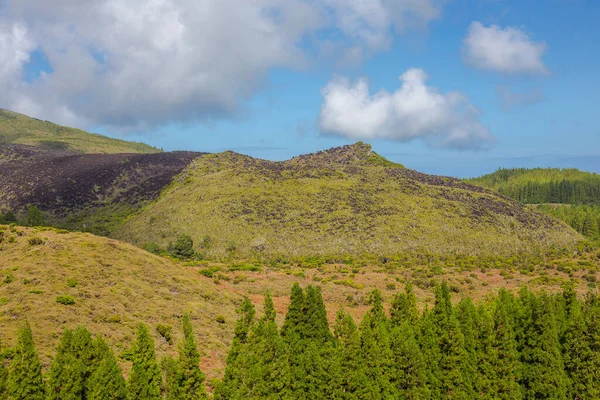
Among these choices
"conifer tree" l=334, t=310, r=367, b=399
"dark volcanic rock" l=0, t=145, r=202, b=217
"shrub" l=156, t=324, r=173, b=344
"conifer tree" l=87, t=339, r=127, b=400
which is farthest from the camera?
"dark volcanic rock" l=0, t=145, r=202, b=217

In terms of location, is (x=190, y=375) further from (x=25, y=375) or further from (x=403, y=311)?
(x=403, y=311)

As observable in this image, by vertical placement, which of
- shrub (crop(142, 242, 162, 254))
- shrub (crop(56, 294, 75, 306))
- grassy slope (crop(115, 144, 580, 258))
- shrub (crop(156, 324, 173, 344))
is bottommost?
shrub (crop(156, 324, 173, 344))

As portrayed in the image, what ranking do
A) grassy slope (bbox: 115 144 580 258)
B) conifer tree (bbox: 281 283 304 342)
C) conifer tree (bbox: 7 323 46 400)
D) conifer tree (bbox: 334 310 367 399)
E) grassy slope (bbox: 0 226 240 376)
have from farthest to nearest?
grassy slope (bbox: 115 144 580 258) → conifer tree (bbox: 281 283 304 342) → grassy slope (bbox: 0 226 240 376) → conifer tree (bbox: 334 310 367 399) → conifer tree (bbox: 7 323 46 400)

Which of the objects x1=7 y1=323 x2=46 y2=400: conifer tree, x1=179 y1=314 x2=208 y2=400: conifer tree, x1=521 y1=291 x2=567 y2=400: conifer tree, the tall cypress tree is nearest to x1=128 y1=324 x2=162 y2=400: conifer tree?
x1=179 y1=314 x2=208 y2=400: conifer tree

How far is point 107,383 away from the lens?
20.3 m

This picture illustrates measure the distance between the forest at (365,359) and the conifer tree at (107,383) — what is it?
47 mm

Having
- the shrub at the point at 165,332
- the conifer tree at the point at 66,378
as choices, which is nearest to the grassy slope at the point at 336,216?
the shrub at the point at 165,332

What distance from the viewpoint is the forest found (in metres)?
21.1

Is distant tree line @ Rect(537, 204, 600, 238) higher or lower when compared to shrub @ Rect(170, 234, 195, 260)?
higher

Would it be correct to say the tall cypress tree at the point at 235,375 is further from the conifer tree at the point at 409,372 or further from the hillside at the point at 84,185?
the hillside at the point at 84,185

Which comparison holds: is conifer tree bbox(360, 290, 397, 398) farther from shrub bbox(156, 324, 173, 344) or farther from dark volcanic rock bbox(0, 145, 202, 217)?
dark volcanic rock bbox(0, 145, 202, 217)

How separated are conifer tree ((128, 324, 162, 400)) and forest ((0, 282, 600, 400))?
1.9 inches

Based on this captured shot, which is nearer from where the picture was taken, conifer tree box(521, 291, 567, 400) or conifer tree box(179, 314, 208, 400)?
conifer tree box(179, 314, 208, 400)

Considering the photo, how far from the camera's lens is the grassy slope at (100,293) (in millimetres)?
29797
